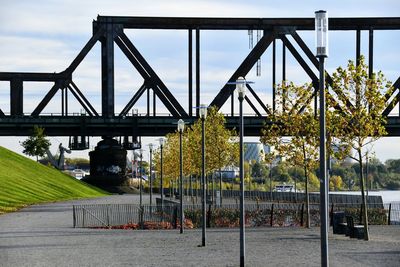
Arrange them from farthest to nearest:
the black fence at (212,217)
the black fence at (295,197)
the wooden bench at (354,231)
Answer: the black fence at (295,197) < the black fence at (212,217) < the wooden bench at (354,231)

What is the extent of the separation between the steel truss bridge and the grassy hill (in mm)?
9259

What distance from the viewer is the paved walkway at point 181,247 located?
34.3 metres

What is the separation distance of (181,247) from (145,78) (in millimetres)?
95625

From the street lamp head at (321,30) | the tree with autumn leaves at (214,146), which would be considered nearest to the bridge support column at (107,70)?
the tree with autumn leaves at (214,146)

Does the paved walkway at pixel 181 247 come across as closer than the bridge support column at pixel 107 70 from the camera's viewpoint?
Yes

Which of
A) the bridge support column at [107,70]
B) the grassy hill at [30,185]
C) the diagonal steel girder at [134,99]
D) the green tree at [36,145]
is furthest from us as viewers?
the green tree at [36,145]

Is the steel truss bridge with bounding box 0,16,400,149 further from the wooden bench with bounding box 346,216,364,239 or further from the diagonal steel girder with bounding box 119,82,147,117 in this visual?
the wooden bench with bounding box 346,216,364,239

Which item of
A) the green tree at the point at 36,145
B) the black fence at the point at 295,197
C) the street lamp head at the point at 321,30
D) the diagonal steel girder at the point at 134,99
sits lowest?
the black fence at the point at 295,197

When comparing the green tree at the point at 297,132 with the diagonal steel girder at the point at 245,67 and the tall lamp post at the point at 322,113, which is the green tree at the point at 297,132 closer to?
the tall lamp post at the point at 322,113

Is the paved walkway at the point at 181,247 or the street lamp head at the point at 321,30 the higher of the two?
the street lamp head at the point at 321,30

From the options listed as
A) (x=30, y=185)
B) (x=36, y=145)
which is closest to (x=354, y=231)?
(x=30, y=185)

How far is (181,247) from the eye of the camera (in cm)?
4078

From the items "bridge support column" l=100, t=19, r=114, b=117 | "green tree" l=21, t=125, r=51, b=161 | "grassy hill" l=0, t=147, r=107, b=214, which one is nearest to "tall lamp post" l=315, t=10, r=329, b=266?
"grassy hill" l=0, t=147, r=107, b=214

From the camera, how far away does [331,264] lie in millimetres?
32969
